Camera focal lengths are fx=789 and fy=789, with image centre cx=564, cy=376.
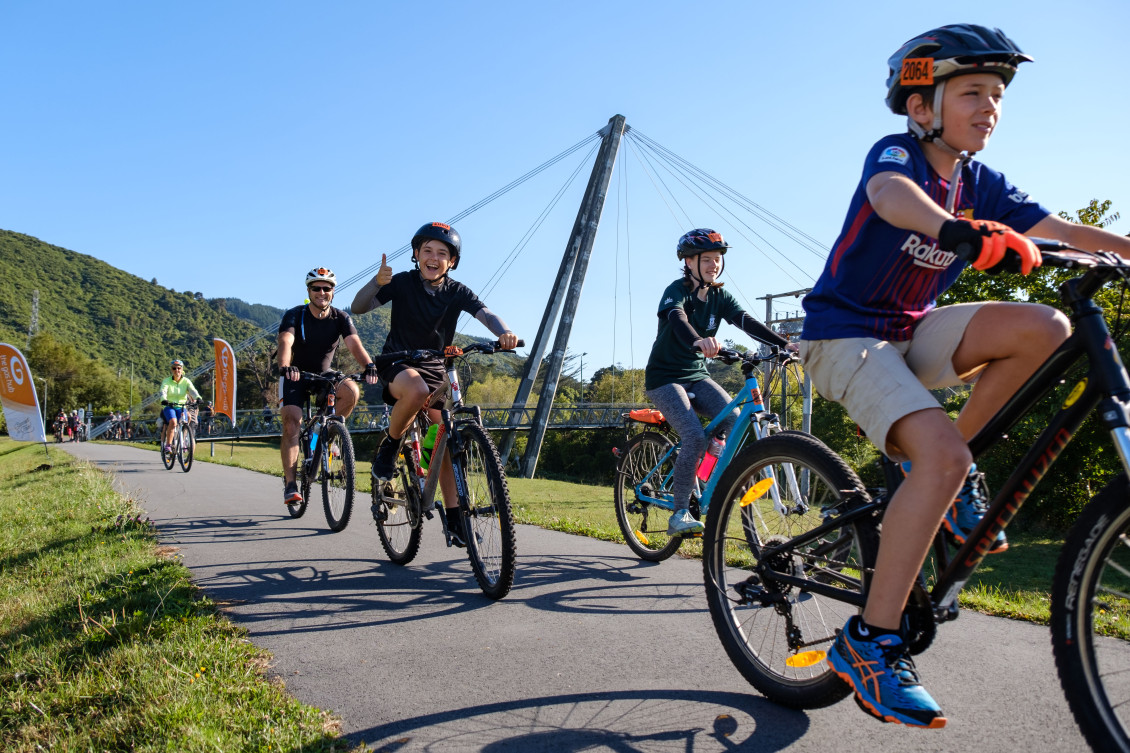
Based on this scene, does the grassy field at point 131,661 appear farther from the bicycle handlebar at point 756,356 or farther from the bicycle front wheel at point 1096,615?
the bicycle front wheel at point 1096,615

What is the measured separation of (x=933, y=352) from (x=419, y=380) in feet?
9.41

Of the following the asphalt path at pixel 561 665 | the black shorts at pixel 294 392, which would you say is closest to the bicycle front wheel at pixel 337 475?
the black shorts at pixel 294 392

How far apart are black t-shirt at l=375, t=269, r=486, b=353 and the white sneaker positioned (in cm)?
172

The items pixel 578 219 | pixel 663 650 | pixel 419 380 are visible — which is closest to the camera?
pixel 663 650

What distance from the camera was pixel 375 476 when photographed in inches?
191

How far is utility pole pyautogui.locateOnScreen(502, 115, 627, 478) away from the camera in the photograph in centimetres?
2216

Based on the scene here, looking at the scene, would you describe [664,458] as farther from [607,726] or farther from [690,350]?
[607,726]

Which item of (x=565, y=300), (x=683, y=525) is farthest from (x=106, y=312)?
(x=683, y=525)

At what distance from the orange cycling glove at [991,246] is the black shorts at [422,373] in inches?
126

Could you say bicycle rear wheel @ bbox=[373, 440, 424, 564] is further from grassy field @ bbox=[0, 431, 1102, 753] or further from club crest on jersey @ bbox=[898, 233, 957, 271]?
club crest on jersey @ bbox=[898, 233, 957, 271]

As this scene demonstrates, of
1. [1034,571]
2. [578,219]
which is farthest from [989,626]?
[578,219]

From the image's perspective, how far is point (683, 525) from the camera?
14.8 ft

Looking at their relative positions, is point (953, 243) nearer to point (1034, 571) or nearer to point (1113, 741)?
point (1113, 741)

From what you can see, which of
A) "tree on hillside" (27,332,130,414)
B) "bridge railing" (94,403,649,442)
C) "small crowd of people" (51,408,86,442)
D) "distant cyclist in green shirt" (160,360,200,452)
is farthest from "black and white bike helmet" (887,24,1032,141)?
"tree on hillside" (27,332,130,414)
